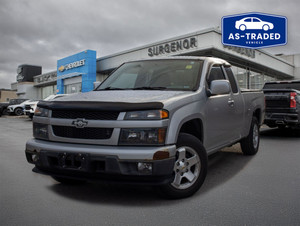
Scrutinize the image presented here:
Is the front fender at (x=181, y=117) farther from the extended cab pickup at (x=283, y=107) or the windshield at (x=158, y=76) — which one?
the extended cab pickup at (x=283, y=107)

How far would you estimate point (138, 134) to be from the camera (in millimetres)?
3217

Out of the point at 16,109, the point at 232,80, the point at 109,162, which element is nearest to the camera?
the point at 109,162

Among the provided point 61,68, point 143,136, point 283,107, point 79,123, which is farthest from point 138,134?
point 61,68

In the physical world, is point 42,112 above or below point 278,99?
below

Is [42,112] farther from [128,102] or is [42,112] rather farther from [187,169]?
[187,169]

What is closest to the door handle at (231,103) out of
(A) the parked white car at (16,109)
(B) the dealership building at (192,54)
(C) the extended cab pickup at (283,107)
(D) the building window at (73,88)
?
(C) the extended cab pickup at (283,107)

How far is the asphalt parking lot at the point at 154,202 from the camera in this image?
299cm

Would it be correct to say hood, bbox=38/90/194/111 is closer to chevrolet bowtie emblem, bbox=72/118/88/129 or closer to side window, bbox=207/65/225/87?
chevrolet bowtie emblem, bbox=72/118/88/129

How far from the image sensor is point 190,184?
366 cm

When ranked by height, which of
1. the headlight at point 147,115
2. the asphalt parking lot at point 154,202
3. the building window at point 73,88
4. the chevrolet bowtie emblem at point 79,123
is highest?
the building window at point 73,88

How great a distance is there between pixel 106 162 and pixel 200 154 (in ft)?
4.05

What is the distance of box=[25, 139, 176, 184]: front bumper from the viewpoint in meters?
3.12

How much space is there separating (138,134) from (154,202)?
0.84m

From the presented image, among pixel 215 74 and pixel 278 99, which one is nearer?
pixel 215 74
